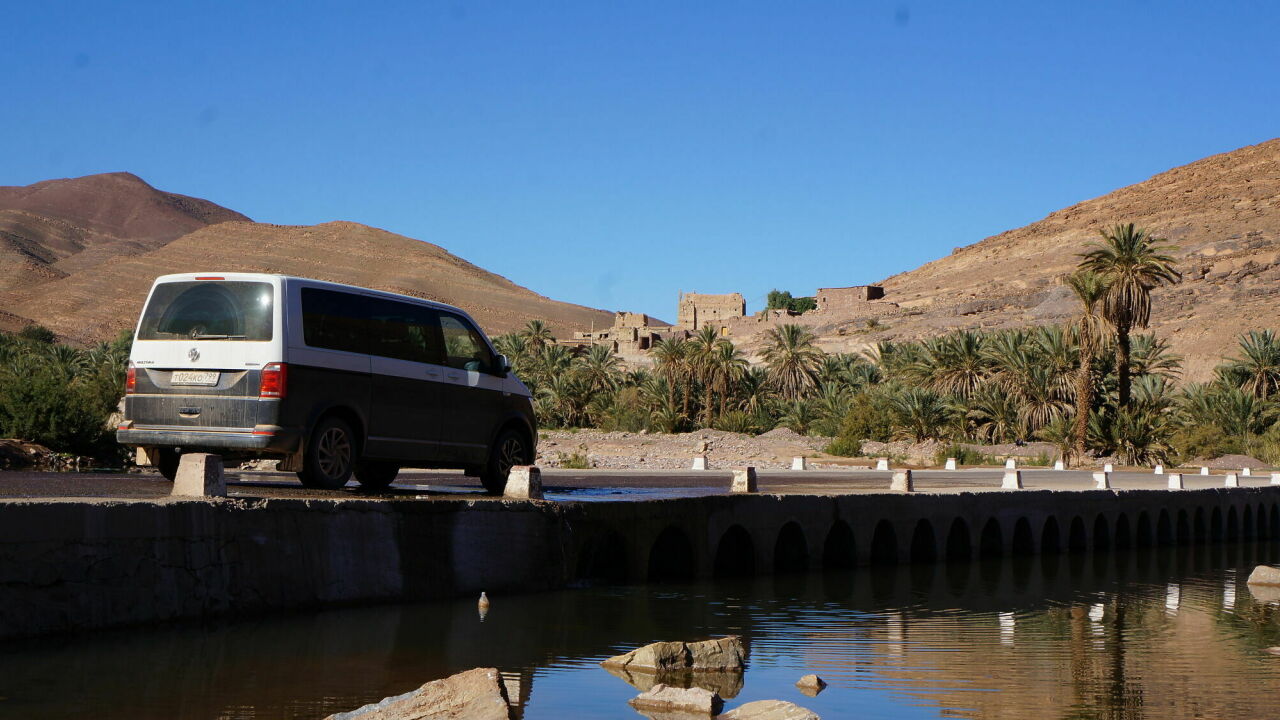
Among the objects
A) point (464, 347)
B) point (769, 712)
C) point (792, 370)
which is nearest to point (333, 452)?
point (464, 347)

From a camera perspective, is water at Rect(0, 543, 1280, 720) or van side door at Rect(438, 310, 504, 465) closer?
water at Rect(0, 543, 1280, 720)

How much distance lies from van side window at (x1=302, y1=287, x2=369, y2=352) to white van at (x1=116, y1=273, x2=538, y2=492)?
0.04 feet

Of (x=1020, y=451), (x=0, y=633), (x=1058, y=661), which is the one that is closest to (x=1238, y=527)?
(x=1020, y=451)

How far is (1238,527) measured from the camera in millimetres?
35438

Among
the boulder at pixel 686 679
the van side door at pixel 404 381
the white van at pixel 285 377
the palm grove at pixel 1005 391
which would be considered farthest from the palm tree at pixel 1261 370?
the boulder at pixel 686 679

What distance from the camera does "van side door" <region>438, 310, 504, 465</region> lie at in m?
15.0

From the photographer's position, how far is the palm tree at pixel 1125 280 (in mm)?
50969

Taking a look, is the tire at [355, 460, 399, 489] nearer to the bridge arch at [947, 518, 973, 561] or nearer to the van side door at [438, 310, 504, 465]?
the van side door at [438, 310, 504, 465]

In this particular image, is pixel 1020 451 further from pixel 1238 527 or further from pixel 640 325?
pixel 640 325

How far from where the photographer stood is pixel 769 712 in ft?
30.8

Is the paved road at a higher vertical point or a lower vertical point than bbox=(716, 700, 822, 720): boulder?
higher

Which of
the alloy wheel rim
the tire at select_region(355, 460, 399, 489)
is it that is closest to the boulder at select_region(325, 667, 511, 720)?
the alloy wheel rim

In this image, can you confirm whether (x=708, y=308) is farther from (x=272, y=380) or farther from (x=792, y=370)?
(x=272, y=380)

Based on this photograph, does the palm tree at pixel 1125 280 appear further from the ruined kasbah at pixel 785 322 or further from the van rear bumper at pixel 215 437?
the ruined kasbah at pixel 785 322
